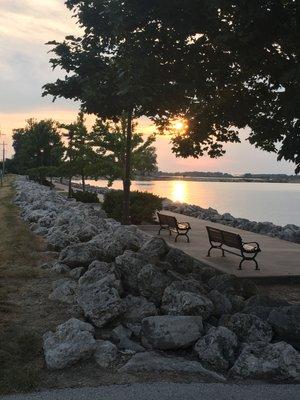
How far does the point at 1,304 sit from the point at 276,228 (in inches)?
576

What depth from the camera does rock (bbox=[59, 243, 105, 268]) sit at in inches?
439

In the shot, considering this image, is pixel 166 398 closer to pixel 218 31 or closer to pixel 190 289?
pixel 190 289

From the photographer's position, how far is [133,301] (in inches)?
332

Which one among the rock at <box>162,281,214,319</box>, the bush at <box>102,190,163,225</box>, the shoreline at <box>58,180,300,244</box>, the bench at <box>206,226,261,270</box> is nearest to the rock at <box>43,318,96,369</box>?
the rock at <box>162,281,214,319</box>

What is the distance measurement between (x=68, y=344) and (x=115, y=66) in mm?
5598

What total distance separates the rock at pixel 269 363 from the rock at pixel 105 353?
5.14 ft

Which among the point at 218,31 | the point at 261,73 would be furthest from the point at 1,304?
the point at 261,73

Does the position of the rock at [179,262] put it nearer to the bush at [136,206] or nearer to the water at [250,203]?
the bush at [136,206]

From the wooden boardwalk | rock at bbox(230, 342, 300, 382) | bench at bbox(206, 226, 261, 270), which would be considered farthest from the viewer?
bench at bbox(206, 226, 261, 270)

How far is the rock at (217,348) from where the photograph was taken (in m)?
6.67

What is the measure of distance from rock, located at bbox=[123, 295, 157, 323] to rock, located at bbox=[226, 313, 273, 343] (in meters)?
1.32

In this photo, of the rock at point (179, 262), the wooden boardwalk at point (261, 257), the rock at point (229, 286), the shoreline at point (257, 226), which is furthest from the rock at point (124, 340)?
the shoreline at point (257, 226)

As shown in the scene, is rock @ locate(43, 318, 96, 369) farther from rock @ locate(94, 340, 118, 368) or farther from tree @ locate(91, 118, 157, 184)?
tree @ locate(91, 118, 157, 184)

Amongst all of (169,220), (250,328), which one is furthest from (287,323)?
(169,220)
